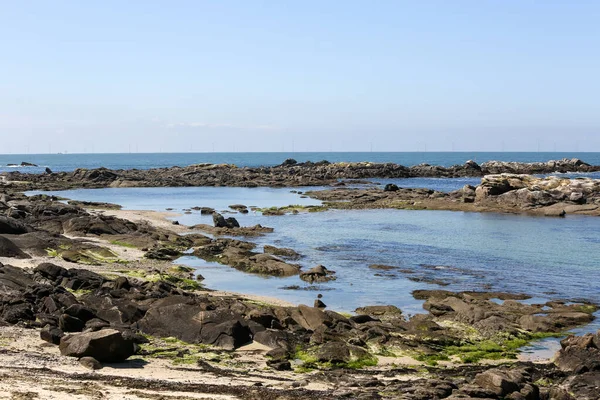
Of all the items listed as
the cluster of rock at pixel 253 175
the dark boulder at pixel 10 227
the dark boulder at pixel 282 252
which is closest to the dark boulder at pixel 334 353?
the dark boulder at pixel 282 252

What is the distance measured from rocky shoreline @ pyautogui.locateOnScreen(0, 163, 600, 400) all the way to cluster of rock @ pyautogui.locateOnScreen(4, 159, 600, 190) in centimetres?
7289

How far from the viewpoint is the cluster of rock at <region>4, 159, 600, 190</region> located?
10394 centimetres

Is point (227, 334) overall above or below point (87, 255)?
below

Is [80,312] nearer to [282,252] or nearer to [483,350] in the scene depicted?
[483,350]

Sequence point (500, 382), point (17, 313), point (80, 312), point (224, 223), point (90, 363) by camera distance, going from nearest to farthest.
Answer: point (500, 382) → point (90, 363) → point (80, 312) → point (17, 313) → point (224, 223)

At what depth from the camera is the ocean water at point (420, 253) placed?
28734 mm

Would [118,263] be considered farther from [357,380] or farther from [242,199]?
[242,199]

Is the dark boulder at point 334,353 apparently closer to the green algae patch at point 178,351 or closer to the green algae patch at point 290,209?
the green algae patch at point 178,351

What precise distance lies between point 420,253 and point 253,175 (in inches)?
3218

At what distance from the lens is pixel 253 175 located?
4680 inches

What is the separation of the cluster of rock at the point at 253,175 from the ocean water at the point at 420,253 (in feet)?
116

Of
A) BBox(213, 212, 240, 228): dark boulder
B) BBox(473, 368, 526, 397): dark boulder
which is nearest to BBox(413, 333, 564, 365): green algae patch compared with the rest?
BBox(473, 368, 526, 397): dark boulder

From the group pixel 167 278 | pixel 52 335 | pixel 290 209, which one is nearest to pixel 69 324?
pixel 52 335

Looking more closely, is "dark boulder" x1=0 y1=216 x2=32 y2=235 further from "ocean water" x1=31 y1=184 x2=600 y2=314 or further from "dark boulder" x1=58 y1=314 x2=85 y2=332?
"dark boulder" x1=58 y1=314 x2=85 y2=332
